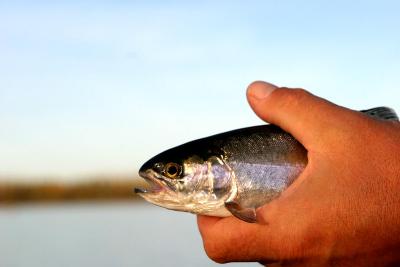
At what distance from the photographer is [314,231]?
427 cm

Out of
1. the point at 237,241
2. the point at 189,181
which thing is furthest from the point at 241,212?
the point at 189,181

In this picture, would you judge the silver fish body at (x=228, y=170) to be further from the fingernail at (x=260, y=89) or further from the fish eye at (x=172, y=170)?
the fingernail at (x=260, y=89)

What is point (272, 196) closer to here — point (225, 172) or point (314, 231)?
point (225, 172)

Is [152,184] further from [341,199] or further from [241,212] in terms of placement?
[341,199]

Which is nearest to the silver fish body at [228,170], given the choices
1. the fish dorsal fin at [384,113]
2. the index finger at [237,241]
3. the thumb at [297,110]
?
the fish dorsal fin at [384,113]

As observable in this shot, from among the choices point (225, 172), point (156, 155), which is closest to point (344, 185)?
point (225, 172)

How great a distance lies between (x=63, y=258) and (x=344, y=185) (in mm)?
24026

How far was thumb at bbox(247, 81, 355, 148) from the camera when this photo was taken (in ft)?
14.3

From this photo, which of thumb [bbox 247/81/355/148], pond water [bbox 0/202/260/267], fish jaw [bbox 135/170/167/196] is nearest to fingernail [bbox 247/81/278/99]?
thumb [bbox 247/81/355/148]

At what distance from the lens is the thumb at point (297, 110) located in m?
4.37

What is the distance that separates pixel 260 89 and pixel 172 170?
1.17 m

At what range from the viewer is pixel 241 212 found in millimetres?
4844

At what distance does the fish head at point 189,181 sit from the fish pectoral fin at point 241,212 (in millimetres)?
140

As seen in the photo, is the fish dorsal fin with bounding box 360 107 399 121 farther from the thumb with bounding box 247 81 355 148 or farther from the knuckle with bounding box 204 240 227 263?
the knuckle with bounding box 204 240 227 263
